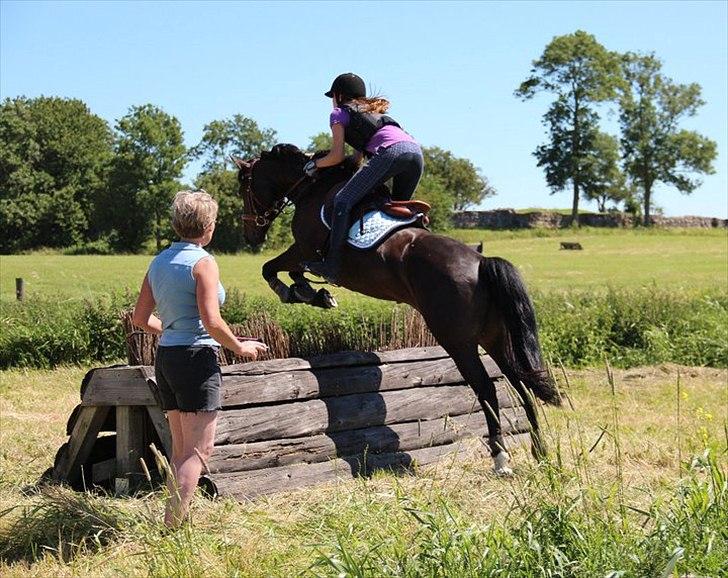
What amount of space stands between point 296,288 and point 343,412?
159cm

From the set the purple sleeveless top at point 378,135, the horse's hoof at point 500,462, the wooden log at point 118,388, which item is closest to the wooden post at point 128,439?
the wooden log at point 118,388

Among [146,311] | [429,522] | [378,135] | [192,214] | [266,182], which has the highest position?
[378,135]

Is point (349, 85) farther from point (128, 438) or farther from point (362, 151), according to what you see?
point (128, 438)

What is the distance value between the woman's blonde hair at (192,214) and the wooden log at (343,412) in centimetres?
175

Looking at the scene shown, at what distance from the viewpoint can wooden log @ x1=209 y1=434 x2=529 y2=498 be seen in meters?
5.91

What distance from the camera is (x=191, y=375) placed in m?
4.76

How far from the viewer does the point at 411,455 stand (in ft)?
23.5

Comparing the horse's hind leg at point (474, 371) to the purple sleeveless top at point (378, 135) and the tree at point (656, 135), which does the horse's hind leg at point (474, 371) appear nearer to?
the purple sleeveless top at point (378, 135)

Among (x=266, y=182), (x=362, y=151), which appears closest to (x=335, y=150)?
(x=362, y=151)

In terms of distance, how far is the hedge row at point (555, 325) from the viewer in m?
12.4

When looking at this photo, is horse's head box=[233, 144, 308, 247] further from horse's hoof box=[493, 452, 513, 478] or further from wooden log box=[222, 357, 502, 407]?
horse's hoof box=[493, 452, 513, 478]

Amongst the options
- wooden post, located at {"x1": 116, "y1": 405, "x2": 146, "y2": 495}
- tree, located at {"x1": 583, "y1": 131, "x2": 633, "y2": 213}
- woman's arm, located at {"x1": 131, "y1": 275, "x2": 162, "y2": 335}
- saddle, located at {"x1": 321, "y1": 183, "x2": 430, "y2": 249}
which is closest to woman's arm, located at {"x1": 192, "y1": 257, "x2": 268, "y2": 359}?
woman's arm, located at {"x1": 131, "y1": 275, "x2": 162, "y2": 335}

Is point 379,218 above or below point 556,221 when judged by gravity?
below

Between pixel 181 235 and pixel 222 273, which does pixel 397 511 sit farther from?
pixel 222 273
